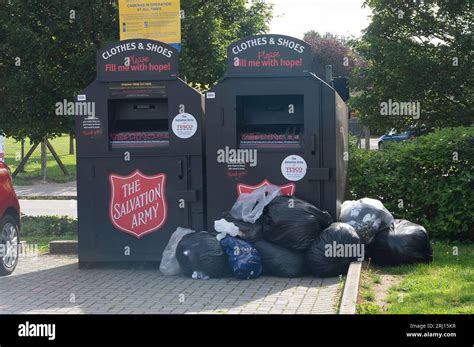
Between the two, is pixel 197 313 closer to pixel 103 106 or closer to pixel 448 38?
pixel 103 106

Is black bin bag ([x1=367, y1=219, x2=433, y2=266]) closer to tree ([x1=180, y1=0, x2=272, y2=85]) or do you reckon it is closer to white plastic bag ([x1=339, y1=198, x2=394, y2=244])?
white plastic bag ([x1=339, y1=198, x2=394, y2=244])

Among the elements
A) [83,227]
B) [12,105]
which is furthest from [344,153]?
[12,105]

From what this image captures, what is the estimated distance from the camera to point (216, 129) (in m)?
8.30

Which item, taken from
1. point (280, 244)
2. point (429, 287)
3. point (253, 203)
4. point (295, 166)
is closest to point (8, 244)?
point (253, 203)

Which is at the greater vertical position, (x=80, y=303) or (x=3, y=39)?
(x=3, y=39)

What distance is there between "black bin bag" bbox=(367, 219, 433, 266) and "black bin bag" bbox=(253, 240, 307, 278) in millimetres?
933

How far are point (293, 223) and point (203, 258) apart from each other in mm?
1056

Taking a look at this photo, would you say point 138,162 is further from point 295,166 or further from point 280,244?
point 280,244

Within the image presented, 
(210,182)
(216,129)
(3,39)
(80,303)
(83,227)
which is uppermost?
(3,39)

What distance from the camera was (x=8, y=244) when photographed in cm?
829

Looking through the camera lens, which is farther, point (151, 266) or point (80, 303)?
point (151, 266)

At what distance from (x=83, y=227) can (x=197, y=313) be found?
2733 mm

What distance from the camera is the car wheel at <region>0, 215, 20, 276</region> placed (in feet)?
26.8

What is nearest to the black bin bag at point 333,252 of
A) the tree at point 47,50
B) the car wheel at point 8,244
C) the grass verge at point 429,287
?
the grass verge at point 429,287
